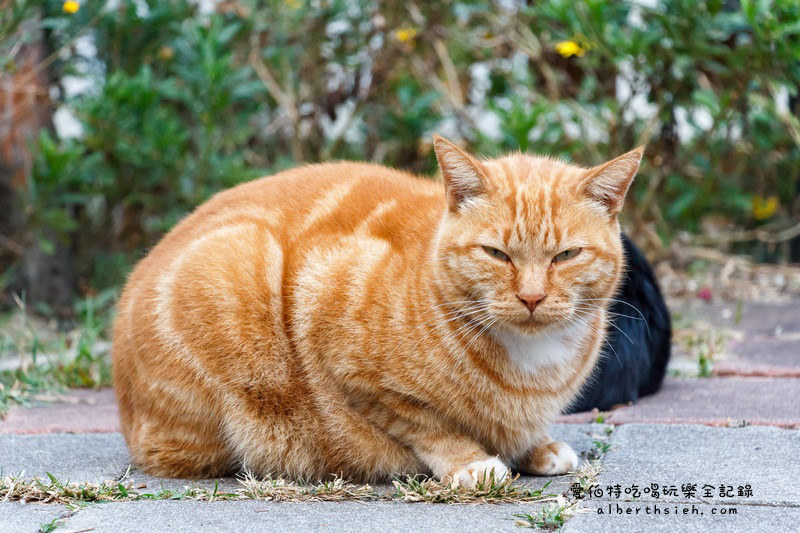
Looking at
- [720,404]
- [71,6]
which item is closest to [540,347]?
[720,404]

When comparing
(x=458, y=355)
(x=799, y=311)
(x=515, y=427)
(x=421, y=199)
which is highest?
(x=421, y=199)

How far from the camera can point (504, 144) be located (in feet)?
17.3

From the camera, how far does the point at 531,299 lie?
223cm

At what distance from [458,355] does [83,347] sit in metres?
2.30

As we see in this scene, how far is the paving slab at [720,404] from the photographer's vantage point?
3.00m

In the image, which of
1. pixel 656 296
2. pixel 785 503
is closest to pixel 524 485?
pixel 785 503

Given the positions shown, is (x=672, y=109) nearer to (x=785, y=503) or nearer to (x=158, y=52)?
(x=158, y=52)

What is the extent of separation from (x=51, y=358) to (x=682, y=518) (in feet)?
10.8

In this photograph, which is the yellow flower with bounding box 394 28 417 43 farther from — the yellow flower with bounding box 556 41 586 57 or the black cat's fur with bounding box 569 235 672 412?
the black cat's fur with bounding box 569 235 672 412

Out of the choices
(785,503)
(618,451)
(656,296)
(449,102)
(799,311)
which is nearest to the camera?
(785,503)

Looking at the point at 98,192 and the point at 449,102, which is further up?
the point at 449,102

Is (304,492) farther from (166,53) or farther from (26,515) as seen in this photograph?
(166,53)

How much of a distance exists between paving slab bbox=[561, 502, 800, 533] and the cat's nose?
0.52m

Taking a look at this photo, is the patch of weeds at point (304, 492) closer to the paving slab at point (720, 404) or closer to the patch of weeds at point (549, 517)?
the patch of weeds at point (549, 517)
